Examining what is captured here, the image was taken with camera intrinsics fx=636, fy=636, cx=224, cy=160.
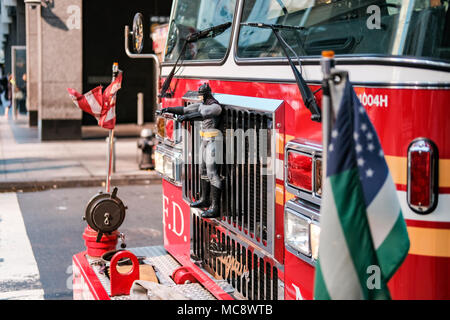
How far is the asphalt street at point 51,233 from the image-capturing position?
6102 millimetres

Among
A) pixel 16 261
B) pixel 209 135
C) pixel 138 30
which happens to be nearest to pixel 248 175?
pixel 209 135

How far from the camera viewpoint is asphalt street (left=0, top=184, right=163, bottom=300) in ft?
20.0

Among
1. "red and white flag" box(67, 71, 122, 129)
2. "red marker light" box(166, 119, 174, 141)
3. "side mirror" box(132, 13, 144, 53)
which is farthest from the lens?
"red and white flag" box(67, 71, 122, 129)

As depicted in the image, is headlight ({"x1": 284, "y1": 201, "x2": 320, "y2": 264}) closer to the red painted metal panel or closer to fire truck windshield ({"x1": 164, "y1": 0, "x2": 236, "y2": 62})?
fire truck windshield ({"x1": 164, "y1": 0, "x2": 236, "y2": 62})

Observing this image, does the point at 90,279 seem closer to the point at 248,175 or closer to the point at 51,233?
the point at 248,175

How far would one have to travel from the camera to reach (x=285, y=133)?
279 cm

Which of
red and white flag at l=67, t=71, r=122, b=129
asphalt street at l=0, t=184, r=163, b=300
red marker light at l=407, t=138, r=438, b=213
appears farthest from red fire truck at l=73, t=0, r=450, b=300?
asphalt street at l=0, t=184, r=163, b=300

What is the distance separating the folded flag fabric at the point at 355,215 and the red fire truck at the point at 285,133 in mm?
254

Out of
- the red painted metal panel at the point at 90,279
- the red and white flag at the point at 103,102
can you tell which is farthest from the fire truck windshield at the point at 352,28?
the red and white flag at the point at 103,102

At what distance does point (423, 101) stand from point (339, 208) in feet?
1.67

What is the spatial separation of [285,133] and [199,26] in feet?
4.99

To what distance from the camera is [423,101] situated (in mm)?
2131

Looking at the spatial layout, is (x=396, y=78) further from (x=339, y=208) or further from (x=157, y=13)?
(x=157, y=13)

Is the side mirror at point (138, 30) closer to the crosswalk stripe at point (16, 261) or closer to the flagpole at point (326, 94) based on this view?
the crosswalk stripe at point (16, 261)
